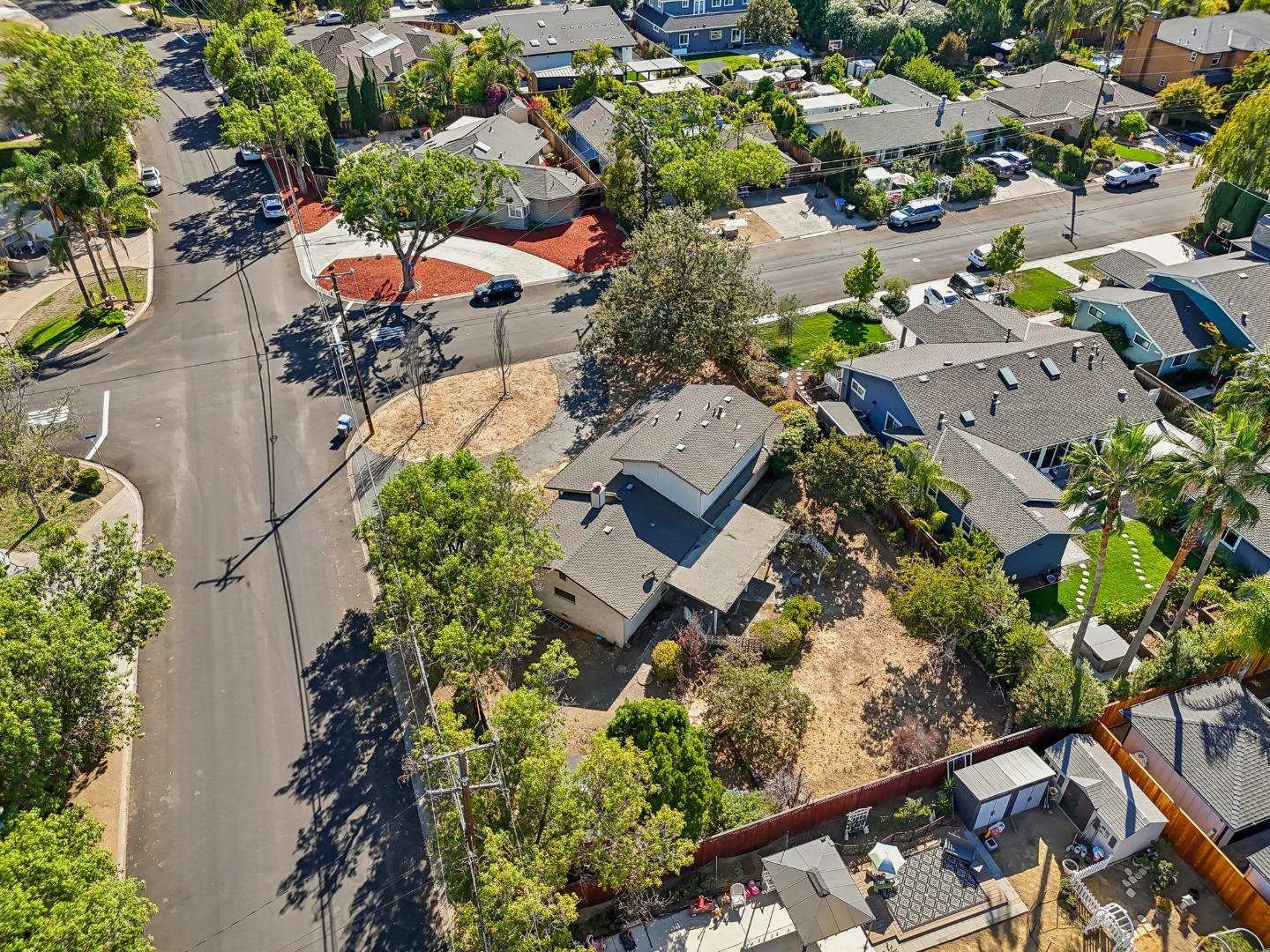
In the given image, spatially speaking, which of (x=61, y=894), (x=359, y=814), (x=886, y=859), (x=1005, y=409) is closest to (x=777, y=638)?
(x=886, y=859)

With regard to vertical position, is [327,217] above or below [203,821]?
above

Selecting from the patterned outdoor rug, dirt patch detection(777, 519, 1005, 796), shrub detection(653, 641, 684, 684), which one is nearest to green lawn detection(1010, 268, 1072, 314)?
dirt patch detection(777, 519, 1005, 796)

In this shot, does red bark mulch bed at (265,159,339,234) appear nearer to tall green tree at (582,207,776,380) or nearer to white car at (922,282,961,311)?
tall green tree at (582,207,776,380)

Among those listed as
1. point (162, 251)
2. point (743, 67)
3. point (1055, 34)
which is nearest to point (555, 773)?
point (162, 251)

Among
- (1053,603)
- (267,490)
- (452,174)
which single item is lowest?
(1053,603)

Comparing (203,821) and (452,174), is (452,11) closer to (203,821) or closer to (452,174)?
(452,174)

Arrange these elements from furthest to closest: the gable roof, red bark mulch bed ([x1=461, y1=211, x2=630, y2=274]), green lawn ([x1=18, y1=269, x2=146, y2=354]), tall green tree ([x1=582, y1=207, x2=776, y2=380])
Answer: the gable roof
red bark mulch bed ([x1=461, y1=211, x2=630, y2=274])
green lawn ([x1=18, y1=269, x2=146, y2=354])
tall green tree ([x1=582, y1=207, x2=776, y2=380])

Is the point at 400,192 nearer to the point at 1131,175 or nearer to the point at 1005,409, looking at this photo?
the point at 1005,409
